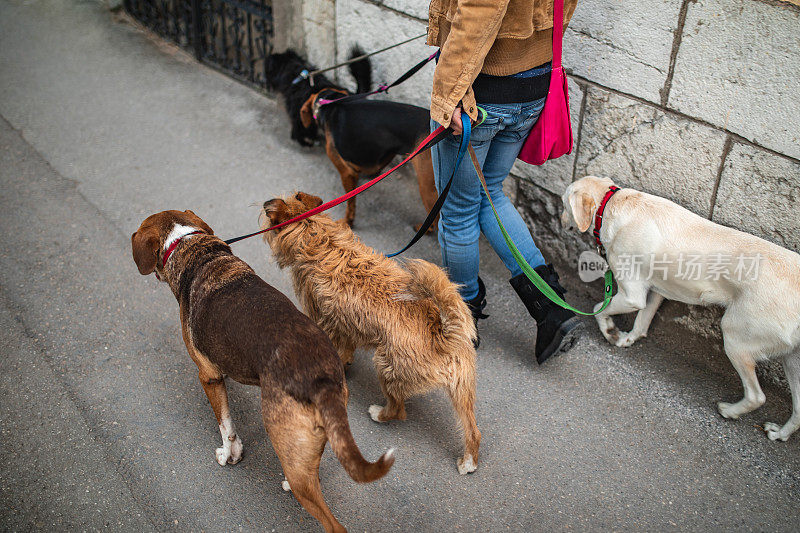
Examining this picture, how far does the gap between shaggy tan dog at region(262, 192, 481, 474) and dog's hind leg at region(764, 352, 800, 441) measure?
1.48m

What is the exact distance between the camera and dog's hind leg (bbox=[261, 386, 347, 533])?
216 centimetres

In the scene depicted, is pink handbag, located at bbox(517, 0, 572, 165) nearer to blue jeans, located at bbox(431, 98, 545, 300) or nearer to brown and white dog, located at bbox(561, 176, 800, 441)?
blue jeans, located at bbox(431, 98, 545, 300)

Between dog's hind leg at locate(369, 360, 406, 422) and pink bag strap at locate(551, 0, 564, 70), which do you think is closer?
pink bag strap at locate(551, 0, 564, 70)

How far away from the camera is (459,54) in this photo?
234cm

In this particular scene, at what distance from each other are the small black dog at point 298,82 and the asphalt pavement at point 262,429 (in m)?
0.50

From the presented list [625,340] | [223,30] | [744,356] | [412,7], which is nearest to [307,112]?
[412,7]

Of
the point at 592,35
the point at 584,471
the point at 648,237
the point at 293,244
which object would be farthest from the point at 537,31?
the point at 584,471

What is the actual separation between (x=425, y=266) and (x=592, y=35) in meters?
1.77

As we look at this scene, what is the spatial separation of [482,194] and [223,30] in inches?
160

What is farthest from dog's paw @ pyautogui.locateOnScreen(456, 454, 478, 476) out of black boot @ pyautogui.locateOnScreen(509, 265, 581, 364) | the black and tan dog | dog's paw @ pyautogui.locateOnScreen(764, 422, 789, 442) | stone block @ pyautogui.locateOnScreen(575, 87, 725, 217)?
stone block @ pyautogui.locateOnScreen(575, 87, 725, 217)

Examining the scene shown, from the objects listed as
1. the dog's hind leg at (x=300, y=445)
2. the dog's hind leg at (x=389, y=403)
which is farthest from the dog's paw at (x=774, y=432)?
the dog's hind leg at (x=300, y=445)

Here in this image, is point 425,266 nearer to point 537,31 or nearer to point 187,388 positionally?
point 537,31

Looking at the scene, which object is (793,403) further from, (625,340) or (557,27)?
(557,27)

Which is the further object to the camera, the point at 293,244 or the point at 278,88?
the point at 278,88
